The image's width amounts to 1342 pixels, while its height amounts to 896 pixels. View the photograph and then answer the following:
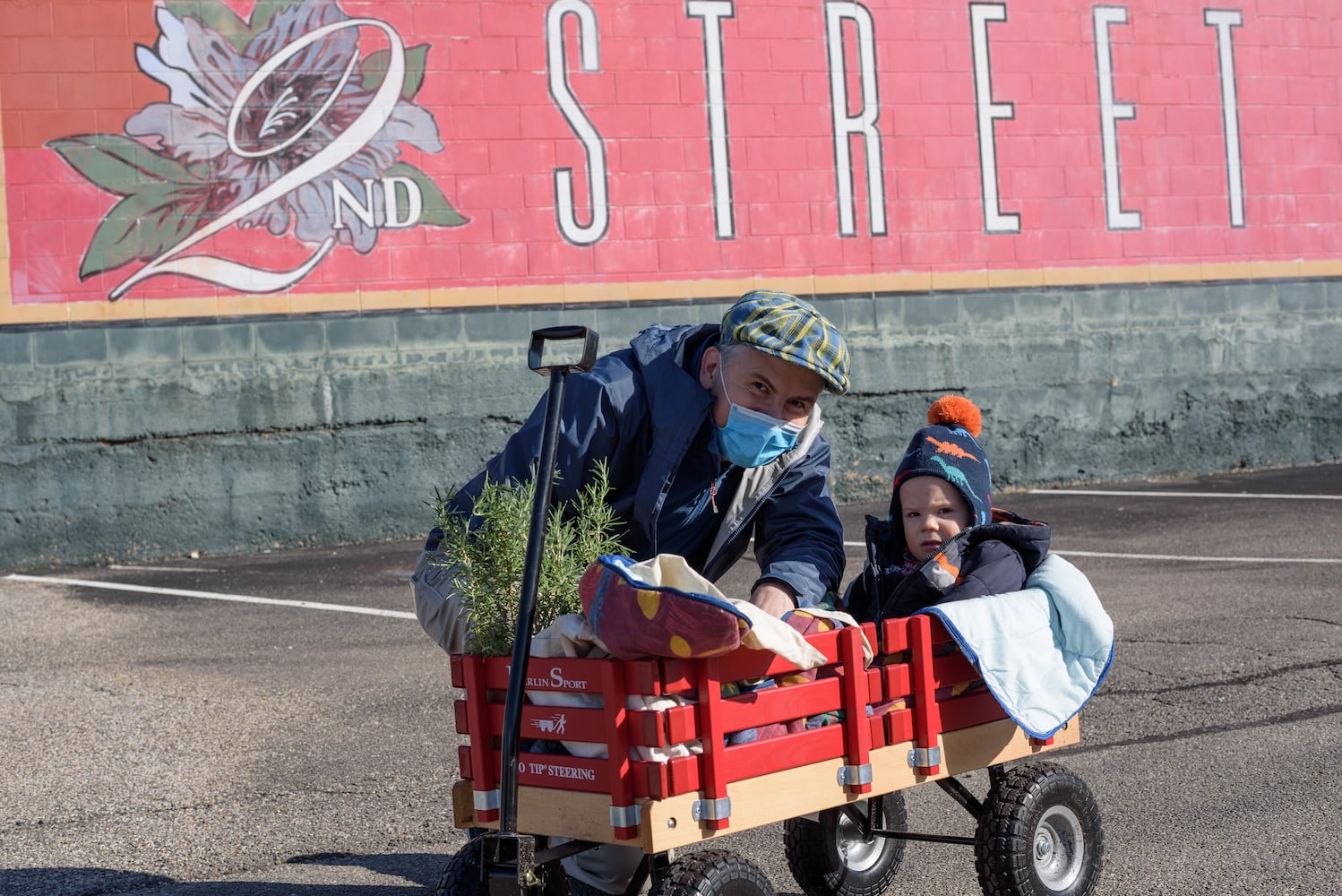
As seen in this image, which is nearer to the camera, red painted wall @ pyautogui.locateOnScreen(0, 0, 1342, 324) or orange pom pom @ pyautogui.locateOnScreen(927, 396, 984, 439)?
orange pom pom @ pyautogui.locateOnScreen(927, 396, 984, 439)

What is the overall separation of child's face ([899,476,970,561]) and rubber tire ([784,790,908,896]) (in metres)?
0.73

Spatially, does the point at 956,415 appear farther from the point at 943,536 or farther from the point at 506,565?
the point at 506,565

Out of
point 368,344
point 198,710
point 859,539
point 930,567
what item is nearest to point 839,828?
point 930,567

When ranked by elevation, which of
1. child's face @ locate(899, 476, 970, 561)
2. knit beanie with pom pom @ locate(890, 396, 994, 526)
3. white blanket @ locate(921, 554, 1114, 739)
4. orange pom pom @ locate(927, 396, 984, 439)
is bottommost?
white blanket @ locate(921, 554, 1114, 739)

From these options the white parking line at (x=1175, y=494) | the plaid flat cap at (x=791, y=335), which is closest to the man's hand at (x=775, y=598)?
the plaid flat cap at (x=791, y=335)

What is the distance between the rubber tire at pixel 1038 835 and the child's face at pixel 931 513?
64 centimetres

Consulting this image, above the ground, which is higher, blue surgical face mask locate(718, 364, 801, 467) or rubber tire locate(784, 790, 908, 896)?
blue surgical face mask locate(718, 364, 801, 467)

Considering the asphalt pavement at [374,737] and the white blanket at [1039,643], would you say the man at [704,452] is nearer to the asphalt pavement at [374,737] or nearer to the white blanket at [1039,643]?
the white blanket at [1039,643]

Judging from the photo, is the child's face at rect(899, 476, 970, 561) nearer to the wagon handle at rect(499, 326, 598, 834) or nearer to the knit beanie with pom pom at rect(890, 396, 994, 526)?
the knit beanie with pom pom at rect(890, 396, 994, 526)

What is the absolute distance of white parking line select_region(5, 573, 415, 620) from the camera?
876 cm

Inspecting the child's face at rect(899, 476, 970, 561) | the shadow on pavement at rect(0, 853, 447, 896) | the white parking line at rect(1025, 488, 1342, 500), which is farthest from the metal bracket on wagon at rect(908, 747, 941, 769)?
the white parking line at rect(1025, 488, 1342, 500)

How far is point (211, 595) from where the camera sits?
966cm

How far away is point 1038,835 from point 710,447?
51.3 inches

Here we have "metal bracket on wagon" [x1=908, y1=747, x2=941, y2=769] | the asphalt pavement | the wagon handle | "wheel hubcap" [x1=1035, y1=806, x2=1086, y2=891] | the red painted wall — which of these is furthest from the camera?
the red painted wall
